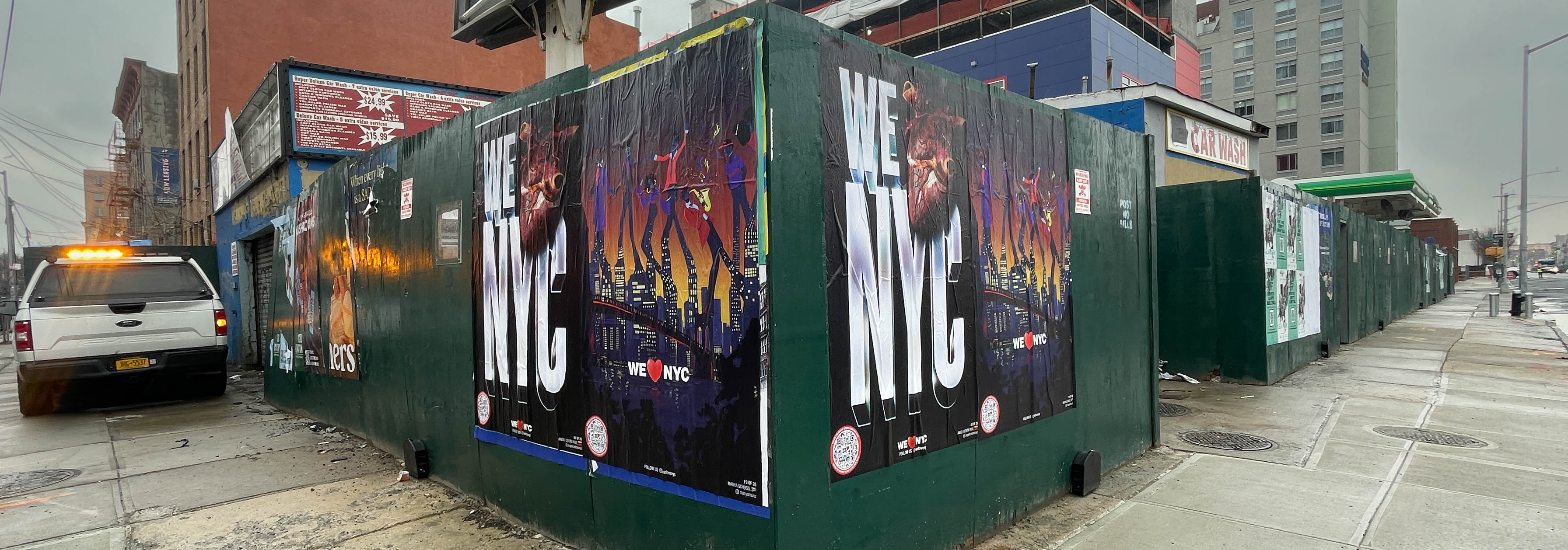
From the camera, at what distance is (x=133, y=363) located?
9.06 metres

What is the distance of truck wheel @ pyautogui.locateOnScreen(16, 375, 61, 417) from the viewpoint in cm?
880

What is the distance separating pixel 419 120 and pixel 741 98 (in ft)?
37.3

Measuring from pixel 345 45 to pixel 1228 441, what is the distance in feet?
67.8

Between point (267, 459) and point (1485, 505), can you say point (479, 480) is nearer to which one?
point (267, 459)

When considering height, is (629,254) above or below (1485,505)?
above

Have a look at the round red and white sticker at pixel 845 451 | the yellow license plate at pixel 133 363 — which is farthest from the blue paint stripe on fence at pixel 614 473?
the yellow license plate at pixel 133 363

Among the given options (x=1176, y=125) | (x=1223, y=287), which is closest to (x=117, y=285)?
(x=1223, y=287)

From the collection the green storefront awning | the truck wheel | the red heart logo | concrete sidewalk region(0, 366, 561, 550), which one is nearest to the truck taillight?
the truck wheel

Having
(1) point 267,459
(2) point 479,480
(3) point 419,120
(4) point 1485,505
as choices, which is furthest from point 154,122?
(4) point 1485,505

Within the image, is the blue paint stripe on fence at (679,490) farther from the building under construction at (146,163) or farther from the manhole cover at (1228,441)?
the building under construction at (146,163)

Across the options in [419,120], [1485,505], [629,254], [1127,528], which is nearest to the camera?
[629,254]

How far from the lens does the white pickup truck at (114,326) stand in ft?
28.3

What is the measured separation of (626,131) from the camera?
363 cm

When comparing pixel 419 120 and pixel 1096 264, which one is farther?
pixel 419 120
